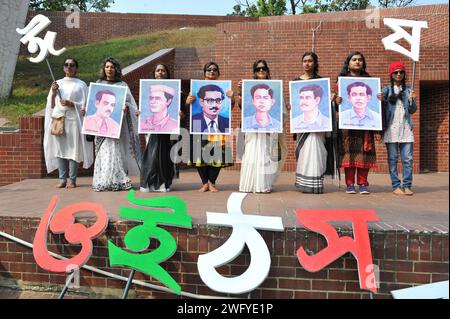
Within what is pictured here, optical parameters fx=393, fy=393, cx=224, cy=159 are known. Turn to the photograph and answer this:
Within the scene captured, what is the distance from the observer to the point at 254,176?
15.1 feet

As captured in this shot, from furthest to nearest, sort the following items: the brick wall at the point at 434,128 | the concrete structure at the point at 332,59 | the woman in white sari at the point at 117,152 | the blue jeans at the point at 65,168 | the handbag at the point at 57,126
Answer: the brick wall at the point at 434,128
the concrete structure at the point at 332,59
the blue jeans at the point at 65,168
the handbag at the point at 57,126
the woman in white sari at the point at 117,152

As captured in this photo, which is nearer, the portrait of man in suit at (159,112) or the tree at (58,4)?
the portrait of man in suit at (159,112)

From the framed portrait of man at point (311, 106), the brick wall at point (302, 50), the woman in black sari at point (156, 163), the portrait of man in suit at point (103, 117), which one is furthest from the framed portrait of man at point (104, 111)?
the brick wall at point (302, 50)

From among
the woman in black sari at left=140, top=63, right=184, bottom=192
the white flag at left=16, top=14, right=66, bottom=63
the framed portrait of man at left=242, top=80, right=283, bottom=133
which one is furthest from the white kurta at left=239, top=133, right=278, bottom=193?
the white flag at left=16, top=14, right=66, bottom=63

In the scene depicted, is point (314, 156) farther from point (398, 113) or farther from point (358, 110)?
point (398, 113)

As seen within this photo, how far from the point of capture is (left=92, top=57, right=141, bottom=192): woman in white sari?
4.75 meters

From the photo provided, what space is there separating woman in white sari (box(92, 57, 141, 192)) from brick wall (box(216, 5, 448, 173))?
3.79 metres

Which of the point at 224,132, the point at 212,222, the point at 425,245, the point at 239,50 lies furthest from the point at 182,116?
the point at 239,50

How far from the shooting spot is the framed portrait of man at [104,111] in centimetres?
457

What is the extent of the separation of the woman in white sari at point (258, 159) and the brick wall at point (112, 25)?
1551cm

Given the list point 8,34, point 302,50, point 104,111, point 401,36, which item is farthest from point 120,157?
point 8,34

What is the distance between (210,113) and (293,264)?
2228mm

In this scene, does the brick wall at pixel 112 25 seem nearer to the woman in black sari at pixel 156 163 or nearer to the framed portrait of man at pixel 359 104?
the woman in black sari at pixel 156 163

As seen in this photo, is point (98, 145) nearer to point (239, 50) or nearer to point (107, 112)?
point (107, 112)
